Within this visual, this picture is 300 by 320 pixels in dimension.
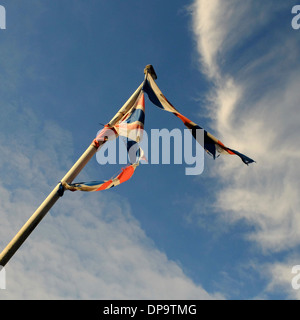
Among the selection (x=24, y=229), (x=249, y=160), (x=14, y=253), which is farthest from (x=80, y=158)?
(x=249, y=160)

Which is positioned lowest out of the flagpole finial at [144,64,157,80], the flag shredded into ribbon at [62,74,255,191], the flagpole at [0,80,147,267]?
the flagpole at [0,80,147,267]

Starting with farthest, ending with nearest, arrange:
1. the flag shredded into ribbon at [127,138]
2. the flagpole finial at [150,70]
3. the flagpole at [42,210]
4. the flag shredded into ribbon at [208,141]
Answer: the flagpole finial at [150,70]
the flag shredded into ribbon at [208,141]
the flag shredded into ribbon at [127,138]
the flagpole at [42,210]

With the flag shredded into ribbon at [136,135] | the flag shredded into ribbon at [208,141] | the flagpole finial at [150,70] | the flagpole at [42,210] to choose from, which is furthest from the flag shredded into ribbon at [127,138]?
the flagpole finial at [150,70]

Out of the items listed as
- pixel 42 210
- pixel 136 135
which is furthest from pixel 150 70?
pixel 42 210

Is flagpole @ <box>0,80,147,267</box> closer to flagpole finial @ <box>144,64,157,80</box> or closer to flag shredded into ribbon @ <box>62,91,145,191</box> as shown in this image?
flag shredded into ribbon @ <box>62,91,145,191</box>

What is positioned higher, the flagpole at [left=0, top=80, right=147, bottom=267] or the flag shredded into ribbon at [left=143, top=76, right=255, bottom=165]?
the flag shredded into ribbon at [left=143, top=76, right=255, bottom=165]

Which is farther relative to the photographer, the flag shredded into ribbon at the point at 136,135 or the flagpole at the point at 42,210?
the flag shredded into ribbon at the point at 136,135

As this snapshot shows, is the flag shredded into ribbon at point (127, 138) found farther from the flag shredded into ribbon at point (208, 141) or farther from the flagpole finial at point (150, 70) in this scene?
the flagpole finial at point (150, 70)

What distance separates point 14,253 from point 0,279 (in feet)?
2.36

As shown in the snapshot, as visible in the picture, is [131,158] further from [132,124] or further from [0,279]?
[0,279]

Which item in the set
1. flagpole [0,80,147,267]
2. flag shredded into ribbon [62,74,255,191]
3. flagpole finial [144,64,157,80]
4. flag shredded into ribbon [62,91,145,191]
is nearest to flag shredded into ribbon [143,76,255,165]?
flag shredded into ribbon [62,74,255,191]

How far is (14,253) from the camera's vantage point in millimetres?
7309

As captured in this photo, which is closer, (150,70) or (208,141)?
(208,141)

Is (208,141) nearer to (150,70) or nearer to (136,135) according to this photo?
(136,135)
